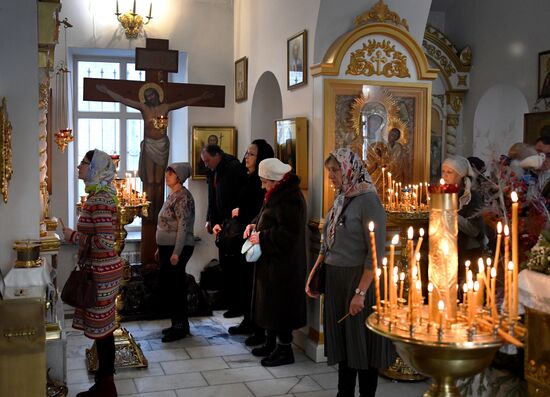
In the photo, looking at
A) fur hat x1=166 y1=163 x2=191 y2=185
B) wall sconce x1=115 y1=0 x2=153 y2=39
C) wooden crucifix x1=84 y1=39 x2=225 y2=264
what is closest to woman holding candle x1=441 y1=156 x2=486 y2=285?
fur hat x1=166 y1=163 x2=191 y2=185

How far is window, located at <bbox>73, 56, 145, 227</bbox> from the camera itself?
8.46 m

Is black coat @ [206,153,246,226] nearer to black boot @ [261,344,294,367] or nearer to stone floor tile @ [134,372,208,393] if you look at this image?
black boot @ [261,344,294,367]

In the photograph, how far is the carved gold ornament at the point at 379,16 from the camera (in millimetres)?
5680

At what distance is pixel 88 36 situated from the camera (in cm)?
780

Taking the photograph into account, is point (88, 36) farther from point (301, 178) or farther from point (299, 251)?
point (299, 251)

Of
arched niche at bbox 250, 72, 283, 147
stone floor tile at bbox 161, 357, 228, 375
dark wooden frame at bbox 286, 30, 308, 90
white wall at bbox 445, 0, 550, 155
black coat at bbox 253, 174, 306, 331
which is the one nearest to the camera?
black coat at bbox 253, 174, 306, 331

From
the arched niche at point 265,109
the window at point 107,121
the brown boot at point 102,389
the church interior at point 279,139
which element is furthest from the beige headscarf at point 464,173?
the window at point 107,121

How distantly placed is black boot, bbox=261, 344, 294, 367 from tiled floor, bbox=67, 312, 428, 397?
1.7 inches

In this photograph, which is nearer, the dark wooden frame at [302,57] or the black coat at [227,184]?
the dark wooden frame at [302,57]

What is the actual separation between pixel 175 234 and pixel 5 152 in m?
2.23

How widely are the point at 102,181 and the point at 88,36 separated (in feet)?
12.6

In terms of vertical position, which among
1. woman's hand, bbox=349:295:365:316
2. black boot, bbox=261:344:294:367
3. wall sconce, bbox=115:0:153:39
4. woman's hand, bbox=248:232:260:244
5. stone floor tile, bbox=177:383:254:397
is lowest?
stone floor tile, bbox=177:383:254:397

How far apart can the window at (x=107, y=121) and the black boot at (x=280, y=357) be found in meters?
3.37

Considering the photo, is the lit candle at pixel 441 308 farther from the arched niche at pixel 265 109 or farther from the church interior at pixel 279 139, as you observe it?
the arched niche at pixel 265 109
